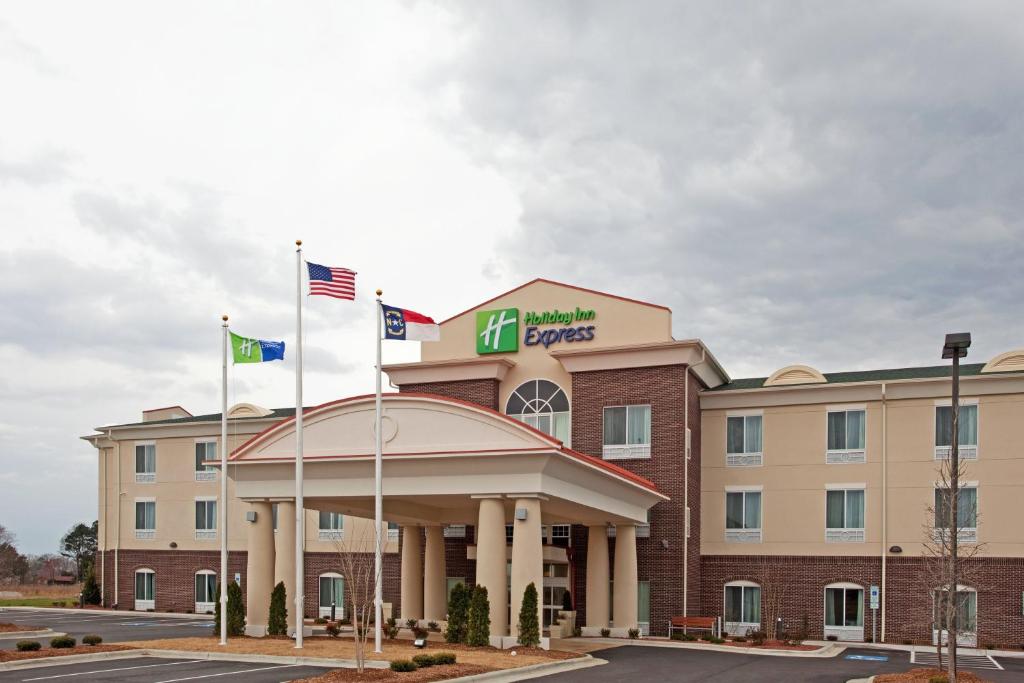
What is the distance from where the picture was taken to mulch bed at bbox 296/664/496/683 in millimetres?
21828

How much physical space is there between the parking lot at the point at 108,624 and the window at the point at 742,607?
19103 mm

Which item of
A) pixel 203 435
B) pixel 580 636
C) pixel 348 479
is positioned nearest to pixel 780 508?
pixel 580 636

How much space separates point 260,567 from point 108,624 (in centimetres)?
1366

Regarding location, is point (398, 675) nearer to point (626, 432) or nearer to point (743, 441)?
point (626, 432)

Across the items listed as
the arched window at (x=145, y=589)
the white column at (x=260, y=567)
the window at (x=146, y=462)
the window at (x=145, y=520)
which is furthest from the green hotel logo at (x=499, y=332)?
the arched window at (x=145, y=589)

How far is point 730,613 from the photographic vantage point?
132 feet

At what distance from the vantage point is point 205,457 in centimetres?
5166

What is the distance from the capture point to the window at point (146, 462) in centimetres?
5294

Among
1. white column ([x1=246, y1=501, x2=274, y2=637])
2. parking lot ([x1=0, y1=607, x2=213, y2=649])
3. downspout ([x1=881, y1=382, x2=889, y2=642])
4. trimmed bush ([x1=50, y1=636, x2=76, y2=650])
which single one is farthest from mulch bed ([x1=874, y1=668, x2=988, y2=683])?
parking lot ([x1=0, y1=607, x2=213, y2=649])

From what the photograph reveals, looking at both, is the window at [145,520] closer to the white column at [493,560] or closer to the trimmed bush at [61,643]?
the trimmed bush at [61,643]

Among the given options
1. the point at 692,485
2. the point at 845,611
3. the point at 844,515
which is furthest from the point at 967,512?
the point at 692,485

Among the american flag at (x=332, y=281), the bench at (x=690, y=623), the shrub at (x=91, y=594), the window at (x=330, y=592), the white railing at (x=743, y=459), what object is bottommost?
the shrub at (x=91, y=594)

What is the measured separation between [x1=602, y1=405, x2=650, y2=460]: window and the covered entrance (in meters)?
3.14

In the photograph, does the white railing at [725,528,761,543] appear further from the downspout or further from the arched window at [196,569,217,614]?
the arched window at [196,569,217,614]
